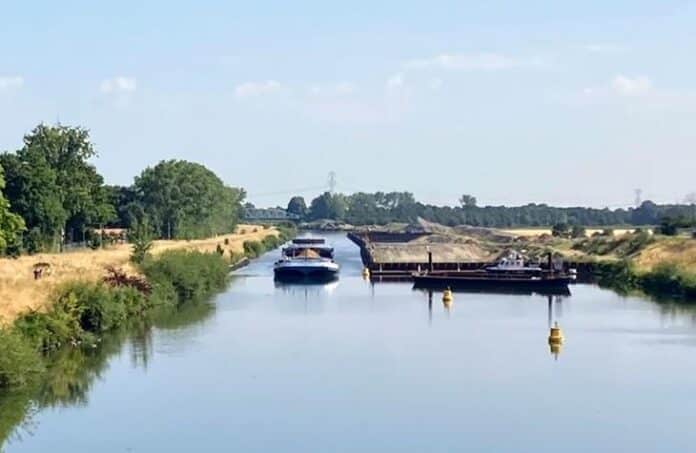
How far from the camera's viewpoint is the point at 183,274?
62.8 metres

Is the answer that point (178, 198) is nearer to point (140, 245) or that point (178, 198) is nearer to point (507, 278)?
point (507, 278)

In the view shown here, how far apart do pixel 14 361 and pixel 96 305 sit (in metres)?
11.3

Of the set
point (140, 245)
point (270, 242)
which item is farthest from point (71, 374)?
point (270, 242)

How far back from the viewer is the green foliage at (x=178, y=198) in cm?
10988

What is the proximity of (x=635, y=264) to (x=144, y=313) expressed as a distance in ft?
131

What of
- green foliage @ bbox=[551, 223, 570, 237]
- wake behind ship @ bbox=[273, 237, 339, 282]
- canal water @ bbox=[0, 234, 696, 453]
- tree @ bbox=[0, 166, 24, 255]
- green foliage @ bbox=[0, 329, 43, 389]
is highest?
tree @ bbox=[0, 166, 24, 255]

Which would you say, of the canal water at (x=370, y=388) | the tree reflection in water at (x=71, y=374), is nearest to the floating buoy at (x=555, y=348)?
the canal water at (x=370, y=388)

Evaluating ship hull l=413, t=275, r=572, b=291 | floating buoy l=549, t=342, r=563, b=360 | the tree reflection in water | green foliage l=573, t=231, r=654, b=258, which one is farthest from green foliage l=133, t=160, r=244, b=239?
floating buoy l=549, t=342, r=563, b=360

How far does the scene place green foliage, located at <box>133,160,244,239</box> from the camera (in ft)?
360

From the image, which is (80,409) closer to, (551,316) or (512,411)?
(512,411)

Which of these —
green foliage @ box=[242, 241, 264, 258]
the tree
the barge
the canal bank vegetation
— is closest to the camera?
the canal bank vegetation

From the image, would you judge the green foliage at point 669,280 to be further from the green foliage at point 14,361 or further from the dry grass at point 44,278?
the green foliage at point 14,361

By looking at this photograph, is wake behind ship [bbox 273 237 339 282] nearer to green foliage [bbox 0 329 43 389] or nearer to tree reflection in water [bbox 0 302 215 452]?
tree reflection in water [bbox 0 302 215 452]

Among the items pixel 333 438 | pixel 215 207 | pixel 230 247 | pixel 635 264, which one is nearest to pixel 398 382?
pixel 333 438
